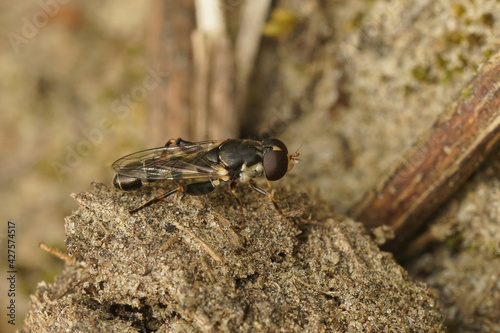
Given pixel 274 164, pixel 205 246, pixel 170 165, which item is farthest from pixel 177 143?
pixel 205 246

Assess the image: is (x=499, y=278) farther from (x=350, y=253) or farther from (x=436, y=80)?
(x=436, y=80)

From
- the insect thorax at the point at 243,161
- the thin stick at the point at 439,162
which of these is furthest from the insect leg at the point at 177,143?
the thin stick at the point at 439,162

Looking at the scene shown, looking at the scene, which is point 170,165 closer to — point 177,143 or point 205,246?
point 177,143

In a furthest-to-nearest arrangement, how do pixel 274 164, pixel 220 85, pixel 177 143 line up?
pixel 220 85 < pixel 177 143 < pixel 274 164

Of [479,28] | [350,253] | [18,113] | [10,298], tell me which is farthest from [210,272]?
[18,113]

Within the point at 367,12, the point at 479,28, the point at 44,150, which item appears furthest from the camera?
the point at 44,150

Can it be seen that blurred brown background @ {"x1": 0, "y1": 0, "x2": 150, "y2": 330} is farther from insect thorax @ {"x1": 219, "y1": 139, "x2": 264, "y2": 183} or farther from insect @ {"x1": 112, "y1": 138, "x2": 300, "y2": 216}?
insect thorax @ {"x1": 219, "y1": 139, "x2": 264, "y2": 183}

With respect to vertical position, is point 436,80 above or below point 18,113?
below
